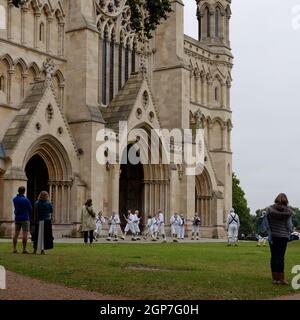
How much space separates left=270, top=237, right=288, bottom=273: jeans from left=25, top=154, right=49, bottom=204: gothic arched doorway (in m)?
25.7

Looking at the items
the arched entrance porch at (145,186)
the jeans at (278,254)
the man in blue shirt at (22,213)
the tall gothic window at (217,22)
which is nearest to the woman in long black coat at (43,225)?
the man in blue shirt at (22,213)

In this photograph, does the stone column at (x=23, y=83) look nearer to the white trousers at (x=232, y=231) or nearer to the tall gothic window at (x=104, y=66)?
the tall gothic window at (x=104, y=66)

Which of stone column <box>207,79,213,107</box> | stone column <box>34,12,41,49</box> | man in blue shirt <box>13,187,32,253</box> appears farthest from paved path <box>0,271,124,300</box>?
stone column <box>207,79,213,107</box>

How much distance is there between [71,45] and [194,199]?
14719mm

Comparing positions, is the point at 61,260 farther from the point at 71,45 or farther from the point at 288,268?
the point at 71,45

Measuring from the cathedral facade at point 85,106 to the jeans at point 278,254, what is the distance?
20.7 metres

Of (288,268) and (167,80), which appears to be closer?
(288,268)

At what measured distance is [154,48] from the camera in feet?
155

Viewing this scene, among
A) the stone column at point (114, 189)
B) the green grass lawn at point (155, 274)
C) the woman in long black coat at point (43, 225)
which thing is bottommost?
the green grass lawn at point (155, 274)

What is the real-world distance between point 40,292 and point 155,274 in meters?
3.72

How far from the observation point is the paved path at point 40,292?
10562 millimetres

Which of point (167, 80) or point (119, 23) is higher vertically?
point (119, 23)

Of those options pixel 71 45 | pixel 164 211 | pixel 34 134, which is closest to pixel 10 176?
pixel 34 134

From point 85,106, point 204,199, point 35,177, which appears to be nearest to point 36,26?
point 85,106
